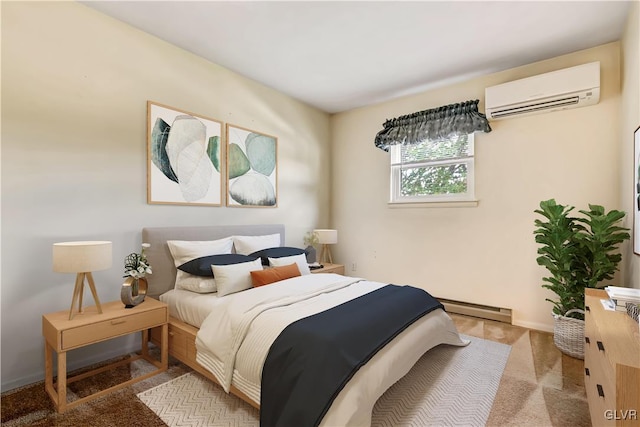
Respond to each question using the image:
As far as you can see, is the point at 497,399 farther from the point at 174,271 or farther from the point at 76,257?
the point at 76,257

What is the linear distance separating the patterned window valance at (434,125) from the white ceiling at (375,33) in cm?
39

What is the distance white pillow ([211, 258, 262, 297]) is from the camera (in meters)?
2.49

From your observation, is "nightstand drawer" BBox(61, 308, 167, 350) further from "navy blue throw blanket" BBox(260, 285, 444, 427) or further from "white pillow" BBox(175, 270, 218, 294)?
"navy blue throw blanket" BBox(260, 285, 444, 427)

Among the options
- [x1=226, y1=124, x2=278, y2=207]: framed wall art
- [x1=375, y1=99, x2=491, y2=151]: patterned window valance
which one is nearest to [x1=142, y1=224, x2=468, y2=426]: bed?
[x1=226, y1=124, x2=278, y2=207]: framed wall art

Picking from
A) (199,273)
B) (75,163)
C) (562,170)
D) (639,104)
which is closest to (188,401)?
(199,273)

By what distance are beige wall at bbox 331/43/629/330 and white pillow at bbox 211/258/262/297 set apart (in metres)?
2.30

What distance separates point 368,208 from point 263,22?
2746mm

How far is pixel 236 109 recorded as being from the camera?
352 centimetres

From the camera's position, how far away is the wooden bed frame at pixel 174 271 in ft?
7.37


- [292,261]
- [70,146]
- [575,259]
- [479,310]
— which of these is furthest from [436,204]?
[70,146]

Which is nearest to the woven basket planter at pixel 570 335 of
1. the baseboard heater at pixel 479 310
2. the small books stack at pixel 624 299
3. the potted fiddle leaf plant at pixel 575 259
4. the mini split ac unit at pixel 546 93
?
the potted fiddle leaf plant at pixel 575 259

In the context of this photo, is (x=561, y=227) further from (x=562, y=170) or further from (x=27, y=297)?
(x=27, y=297)

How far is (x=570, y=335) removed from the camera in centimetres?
257

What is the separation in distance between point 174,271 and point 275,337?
62.1 inches
